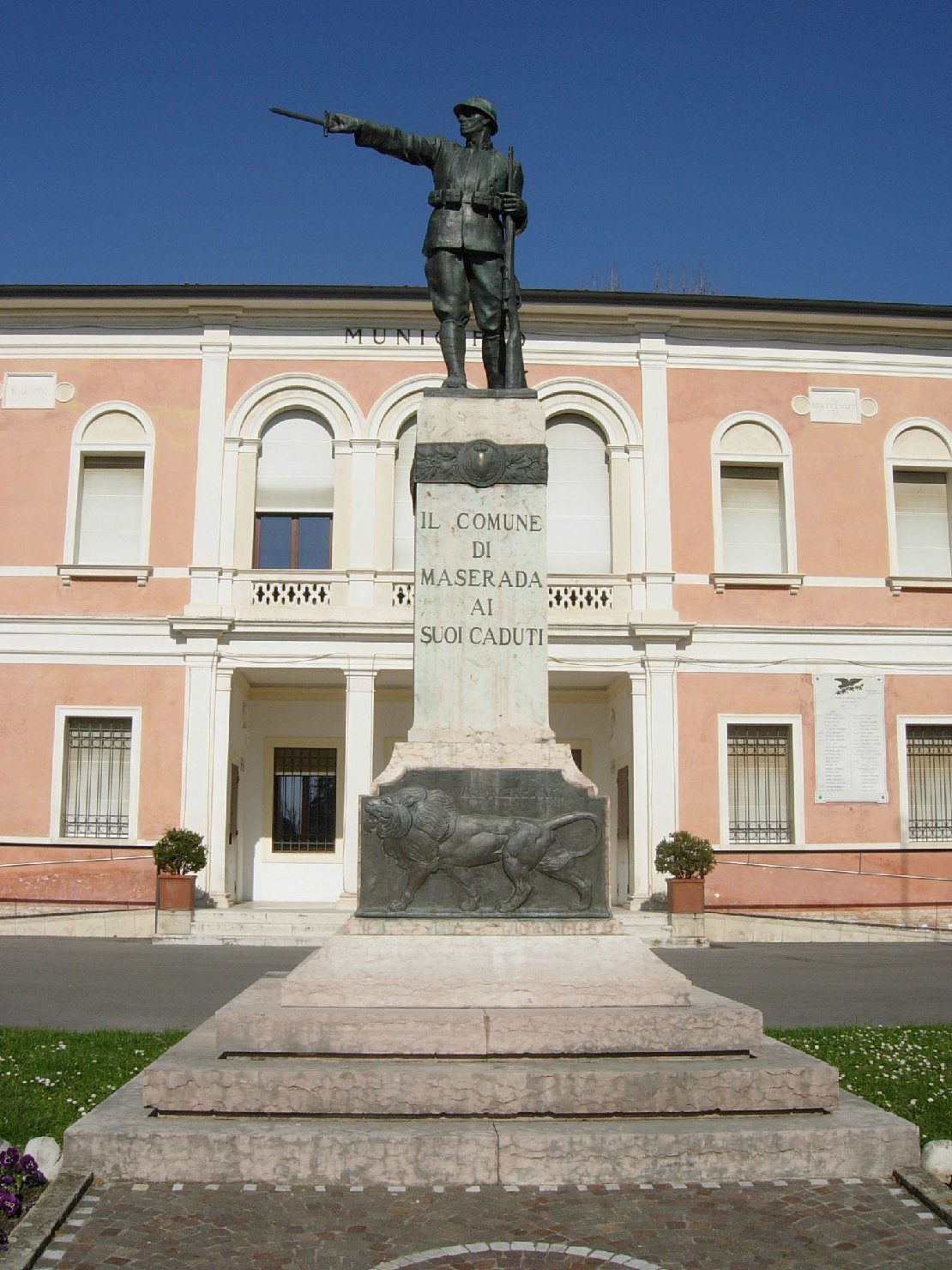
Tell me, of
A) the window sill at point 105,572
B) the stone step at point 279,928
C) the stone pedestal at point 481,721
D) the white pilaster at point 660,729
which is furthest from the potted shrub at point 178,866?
the stone pedestal at point 481,721

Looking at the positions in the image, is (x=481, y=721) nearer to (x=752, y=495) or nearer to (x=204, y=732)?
(x=204, y=732)

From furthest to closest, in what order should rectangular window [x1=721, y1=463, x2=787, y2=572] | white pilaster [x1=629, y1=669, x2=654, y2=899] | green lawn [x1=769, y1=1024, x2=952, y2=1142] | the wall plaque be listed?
rectangular window [x1=721, y1=463, x2=787, y2=572], the wall plaque, white pilaster [x1=629, y1=669, x2=654, y2=899], green lawn [x1=769, y1=1024, x2=952, y2=1142]

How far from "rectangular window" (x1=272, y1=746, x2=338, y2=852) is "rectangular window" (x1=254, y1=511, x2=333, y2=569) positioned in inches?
137

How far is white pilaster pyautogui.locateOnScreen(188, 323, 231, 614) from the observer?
20422mm

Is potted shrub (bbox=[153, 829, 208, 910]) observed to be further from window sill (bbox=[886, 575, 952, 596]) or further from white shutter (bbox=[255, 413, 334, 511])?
window sill (bbox=[886, 575, 952, 596])

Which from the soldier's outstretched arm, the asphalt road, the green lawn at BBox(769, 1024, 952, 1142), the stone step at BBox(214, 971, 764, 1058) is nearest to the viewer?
the stone step at BBox(214, 971, 764, 1058)

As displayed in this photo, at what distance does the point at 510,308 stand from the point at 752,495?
14.6 meters

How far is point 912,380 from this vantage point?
71.1 feet

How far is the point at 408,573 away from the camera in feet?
67.9

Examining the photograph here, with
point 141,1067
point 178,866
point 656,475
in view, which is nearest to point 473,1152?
point 141,1067

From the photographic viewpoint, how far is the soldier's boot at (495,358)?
774 centimetres

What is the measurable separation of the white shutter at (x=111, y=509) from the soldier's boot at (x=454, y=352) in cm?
1420

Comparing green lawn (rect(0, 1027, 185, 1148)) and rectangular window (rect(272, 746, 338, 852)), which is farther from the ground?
rectangular window (rect(272, 746, 338, 852))

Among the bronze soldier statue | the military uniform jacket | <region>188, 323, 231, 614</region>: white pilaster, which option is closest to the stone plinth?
the bronze soldier statue
